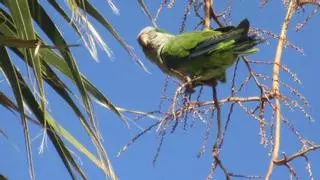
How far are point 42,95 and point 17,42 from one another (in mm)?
183

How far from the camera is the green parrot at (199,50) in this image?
2.96m

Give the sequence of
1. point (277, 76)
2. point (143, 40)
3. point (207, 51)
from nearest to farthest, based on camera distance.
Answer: point (277, 76), point (207, 51), point (143, 40)

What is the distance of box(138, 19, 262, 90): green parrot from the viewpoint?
9.73ft

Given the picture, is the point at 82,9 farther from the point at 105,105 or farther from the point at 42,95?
the point at 42,95

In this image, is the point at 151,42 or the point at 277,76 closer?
the point at 277,76

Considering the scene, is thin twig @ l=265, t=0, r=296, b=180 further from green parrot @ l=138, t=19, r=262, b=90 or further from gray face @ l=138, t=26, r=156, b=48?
gray face @ l=138, t=26, r=156, b=48

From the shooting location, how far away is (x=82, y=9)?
159 centimetres

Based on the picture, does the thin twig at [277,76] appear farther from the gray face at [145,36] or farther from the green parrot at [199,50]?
the gray face at [145,36]

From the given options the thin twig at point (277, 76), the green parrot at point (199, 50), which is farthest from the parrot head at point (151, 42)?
the thin twig at point (277, 76)

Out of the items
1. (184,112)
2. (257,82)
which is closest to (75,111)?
(184,112)

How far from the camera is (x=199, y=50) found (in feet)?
11.1

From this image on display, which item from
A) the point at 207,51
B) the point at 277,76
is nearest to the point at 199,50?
the point at 207,51

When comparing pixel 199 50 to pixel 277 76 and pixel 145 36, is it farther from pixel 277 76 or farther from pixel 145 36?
pixel 277 76

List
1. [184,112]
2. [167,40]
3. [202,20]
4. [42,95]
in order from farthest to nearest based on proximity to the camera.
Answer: [167,40]
[202,20]
[184,112]
[42,95]
